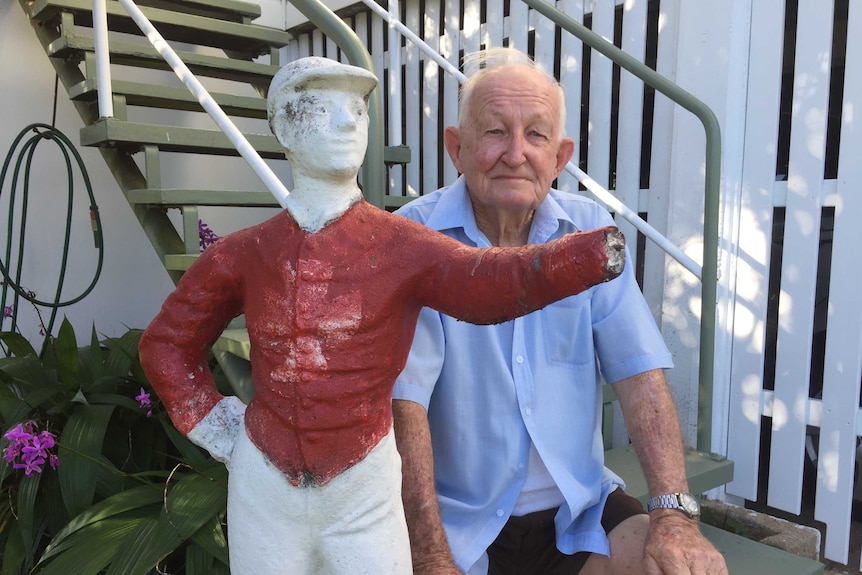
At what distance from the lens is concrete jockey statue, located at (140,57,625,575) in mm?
958

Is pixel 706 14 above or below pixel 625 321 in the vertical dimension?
above

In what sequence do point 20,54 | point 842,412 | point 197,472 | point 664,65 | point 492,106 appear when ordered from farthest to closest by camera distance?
point 20,54 < point 664,65 < point 842,412 < point 197,472 < point 492,106

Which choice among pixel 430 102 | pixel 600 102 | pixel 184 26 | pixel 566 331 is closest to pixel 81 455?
pixel 566 331

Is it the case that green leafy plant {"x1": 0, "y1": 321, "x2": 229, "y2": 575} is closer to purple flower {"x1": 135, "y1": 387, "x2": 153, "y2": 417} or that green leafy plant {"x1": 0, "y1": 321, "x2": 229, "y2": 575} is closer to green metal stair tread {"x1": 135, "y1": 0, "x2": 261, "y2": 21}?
purple flower {"x1": 135, "y1": 387, "x2": 153, "y2": 417}

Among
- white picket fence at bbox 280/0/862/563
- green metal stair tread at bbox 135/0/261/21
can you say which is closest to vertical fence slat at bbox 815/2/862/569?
white picket fence at bbox 280/0/862/563

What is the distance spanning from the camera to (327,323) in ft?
3.19

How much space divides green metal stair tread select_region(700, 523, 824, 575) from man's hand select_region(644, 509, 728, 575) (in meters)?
0.99

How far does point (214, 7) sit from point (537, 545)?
362 centimetres

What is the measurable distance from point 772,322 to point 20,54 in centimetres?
400

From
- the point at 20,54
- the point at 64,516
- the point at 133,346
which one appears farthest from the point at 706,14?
the point at 20,54

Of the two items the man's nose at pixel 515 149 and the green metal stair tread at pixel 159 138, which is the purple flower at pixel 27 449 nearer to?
the green metal stair tread at pixel 159 138

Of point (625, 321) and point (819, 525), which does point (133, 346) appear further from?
point (819, 525)

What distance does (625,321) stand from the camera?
165cm

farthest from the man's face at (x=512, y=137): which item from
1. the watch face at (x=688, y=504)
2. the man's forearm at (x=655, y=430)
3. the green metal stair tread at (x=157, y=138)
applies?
the green metal stair tread at (x=157, y=138)
